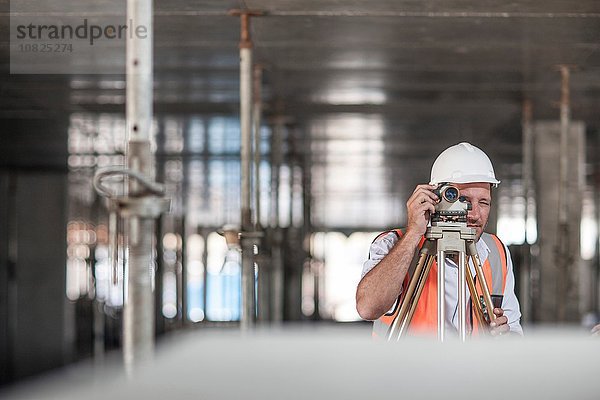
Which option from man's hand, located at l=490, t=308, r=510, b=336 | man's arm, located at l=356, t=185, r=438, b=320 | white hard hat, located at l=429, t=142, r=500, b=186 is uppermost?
white hard hat, located at l=429, t=142, r=500, b=186

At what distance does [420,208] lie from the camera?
3285 mm

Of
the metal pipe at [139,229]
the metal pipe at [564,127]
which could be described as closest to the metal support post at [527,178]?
the metal pipe at [564,127]

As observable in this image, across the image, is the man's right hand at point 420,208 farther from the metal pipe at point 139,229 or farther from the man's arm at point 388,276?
the metal pipe at point 139,229

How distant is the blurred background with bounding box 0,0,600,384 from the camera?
286 inches

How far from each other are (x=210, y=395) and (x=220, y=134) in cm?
1298

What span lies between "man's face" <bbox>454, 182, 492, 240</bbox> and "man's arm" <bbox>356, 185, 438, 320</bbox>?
11.5 inches

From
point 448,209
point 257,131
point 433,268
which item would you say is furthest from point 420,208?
point 257,131

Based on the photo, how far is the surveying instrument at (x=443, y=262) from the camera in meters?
3.29

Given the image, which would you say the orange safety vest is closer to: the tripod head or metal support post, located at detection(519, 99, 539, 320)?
the tripod head

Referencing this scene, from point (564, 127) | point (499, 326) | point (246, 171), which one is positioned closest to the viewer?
point (499, 326)

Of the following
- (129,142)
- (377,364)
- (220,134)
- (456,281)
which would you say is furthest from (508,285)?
(220,134)

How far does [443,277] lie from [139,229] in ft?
3.77

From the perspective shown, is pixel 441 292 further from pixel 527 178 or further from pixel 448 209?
pixel 527 178

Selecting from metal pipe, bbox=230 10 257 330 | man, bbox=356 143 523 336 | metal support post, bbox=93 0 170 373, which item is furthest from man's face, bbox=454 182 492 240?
metal pipe, bbox=230 10 257 330
